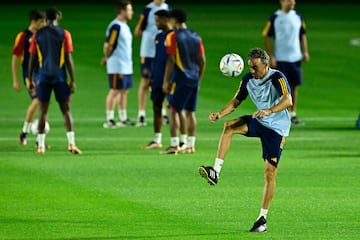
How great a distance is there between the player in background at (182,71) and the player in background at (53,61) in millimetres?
1530

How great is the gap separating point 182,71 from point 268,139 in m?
Answer: 6.98

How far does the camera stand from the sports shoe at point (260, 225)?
607 inches

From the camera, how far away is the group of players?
1573cm

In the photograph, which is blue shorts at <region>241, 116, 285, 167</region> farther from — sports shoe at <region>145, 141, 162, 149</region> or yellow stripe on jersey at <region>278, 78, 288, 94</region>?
sports shoe at <region>145, 141, 162, 149</region>

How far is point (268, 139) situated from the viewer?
1582 cm

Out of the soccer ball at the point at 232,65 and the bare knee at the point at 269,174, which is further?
the soccer ball at the point at 232,65

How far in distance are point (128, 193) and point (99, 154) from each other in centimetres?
432

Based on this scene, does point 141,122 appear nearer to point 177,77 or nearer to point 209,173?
point 177,77

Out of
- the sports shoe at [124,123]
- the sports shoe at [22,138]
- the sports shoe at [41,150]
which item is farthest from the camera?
the sports shoe at [124,123]

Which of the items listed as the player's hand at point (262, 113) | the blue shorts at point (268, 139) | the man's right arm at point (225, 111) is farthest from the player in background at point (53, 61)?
the player's hand at point (262, 113)

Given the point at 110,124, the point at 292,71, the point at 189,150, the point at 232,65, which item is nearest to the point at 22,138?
the point at 189,150

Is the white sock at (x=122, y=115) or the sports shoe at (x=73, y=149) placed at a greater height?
the sports shoe at (x=73, y=149)

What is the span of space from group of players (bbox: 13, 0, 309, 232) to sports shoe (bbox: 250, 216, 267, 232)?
1 cm

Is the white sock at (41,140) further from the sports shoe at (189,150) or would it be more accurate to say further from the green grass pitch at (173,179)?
the sports shoe at (189,150)
